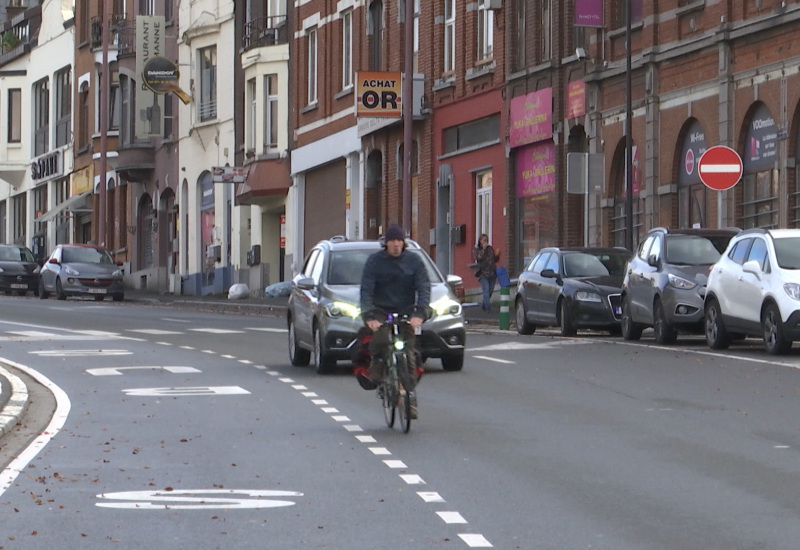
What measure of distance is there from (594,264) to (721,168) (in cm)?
389

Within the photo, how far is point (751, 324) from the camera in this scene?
79.2 feet

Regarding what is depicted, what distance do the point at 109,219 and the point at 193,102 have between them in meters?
12.2

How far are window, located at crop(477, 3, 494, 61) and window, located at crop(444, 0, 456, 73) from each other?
4.31ft

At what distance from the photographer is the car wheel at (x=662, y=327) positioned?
1064 inches

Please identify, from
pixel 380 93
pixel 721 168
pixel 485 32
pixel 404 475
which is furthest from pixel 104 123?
pixel 404 475

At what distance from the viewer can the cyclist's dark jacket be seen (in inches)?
649

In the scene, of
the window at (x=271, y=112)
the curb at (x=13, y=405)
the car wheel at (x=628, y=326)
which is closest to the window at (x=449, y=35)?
the window at (x=271, y=112)

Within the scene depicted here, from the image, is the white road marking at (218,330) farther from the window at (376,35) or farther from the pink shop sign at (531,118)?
the window at (376,35)

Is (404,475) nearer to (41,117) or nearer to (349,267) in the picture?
(349,267)

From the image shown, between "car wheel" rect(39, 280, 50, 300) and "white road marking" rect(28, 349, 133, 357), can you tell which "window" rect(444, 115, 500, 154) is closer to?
"car wheel" rect(39, 280, 50, 300)

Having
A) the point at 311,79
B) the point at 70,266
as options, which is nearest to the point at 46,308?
the point at 70,266

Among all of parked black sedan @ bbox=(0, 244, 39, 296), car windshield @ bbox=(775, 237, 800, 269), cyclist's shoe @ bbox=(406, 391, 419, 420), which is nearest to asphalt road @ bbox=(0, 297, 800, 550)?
cyclist's shoe @ bbox=(406, 391, 419, 420)

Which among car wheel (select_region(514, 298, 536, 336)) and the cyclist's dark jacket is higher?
the cyclist's dark jacket

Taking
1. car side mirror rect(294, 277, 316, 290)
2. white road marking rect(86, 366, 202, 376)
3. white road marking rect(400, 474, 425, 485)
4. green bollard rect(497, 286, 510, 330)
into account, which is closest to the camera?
white road marking rect(400, 474, 425, 485)
